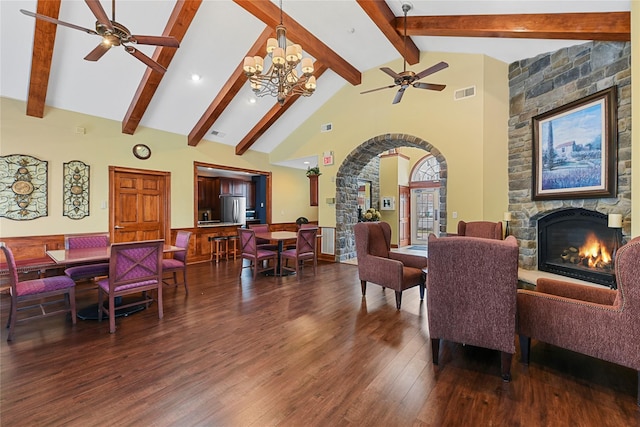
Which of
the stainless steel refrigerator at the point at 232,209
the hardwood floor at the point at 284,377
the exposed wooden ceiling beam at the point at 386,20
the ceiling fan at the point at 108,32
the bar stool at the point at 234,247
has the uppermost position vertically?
the exposed wooden ceiling beam at the point at 386,20

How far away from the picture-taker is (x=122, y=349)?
2506mm

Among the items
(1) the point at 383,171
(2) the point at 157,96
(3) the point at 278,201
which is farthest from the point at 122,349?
(1) the point at 383,171

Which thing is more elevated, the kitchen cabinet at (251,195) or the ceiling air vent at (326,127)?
the ceiling air vent at (326,127)

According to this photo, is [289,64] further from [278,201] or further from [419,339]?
[278,201]

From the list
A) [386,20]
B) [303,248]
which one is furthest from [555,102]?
[303,248]

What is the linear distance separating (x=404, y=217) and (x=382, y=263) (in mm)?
6115

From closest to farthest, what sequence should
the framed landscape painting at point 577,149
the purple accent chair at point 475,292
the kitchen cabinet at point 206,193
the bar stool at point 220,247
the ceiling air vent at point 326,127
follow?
the purple accent chair at point 475,292
the framed landscape painting at point 577,149
the bar stool at point 220,247
the ceiling air vent at point 326,127
the kitchen cabinet at point 206,193

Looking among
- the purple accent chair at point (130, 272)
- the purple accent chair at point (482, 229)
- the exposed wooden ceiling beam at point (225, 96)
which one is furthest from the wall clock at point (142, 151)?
the purple accent chair at point (482, 229)

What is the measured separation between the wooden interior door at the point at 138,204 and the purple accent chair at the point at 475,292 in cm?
576

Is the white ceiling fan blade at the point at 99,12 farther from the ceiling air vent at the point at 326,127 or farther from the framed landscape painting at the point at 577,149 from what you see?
the framed landscape painting at the point at 577,149

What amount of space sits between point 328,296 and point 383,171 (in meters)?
6.05

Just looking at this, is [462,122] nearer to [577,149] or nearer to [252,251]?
[577,149]

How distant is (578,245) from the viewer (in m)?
4.11

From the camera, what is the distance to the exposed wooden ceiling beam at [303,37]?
3.83 metres
